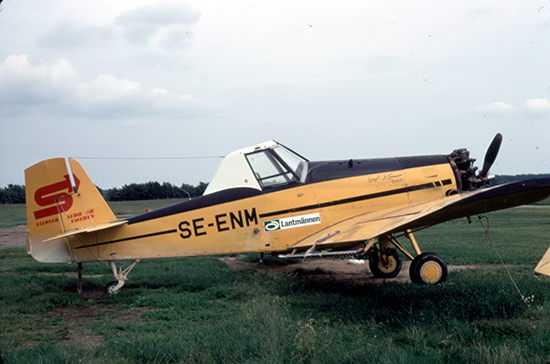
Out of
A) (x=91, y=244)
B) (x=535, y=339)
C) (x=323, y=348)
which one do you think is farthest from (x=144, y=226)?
(x=535, y=339)

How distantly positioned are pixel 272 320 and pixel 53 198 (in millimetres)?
5410

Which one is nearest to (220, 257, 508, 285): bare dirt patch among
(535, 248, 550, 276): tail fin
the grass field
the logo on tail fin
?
the grass field

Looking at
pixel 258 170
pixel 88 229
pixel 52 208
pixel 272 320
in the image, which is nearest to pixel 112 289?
pixel 88 229

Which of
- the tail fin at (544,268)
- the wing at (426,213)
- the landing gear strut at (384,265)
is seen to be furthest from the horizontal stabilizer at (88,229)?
the tail fin at (544,268)

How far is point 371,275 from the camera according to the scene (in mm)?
9211

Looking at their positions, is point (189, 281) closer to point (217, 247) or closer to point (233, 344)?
point (217, 247)

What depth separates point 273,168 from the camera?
25.5ft

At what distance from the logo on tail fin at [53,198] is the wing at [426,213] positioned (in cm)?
450

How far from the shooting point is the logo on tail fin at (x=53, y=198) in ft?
25.8

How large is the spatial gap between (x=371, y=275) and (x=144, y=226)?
16.5 ft

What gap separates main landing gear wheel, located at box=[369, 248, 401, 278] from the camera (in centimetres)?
884

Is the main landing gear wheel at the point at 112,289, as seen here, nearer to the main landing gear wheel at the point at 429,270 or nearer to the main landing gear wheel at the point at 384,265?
the main landing gear wheel at the point at 384,265

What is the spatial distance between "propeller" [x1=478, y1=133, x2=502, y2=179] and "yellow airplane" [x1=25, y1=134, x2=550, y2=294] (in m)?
0.45

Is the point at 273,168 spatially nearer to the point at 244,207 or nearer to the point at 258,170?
the point at 258,170
